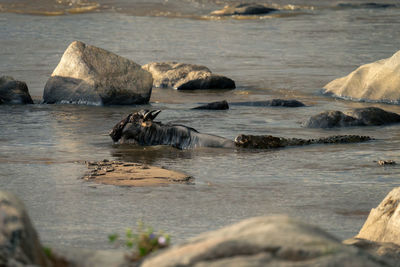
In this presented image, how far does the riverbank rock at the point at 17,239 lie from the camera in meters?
3.54

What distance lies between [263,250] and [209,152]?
274 inches

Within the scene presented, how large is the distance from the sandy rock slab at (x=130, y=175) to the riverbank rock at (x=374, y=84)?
7372 mm

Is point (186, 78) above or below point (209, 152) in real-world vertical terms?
above

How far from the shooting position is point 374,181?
332 inches

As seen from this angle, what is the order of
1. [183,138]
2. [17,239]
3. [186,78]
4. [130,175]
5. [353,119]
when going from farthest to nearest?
1. [186,78]
2. [353,119]
3. [183,138]
4. [130,175]
5. [17,239]

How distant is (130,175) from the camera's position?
28.7 ft

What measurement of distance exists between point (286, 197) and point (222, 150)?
9.18ft

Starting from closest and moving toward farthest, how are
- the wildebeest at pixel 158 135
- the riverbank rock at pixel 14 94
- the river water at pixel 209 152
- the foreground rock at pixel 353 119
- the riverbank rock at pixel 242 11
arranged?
the river water at pixel 209 152 → the wildebeest at pixel 158 135 → the foreground rock at pixel 353 119 → the riverbank rock at pixel 14 94 → the riverbank rock at pixel 242 11

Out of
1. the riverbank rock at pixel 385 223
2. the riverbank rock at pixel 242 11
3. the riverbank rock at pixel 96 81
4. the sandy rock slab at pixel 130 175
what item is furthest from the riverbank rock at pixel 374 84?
the riverbank rock at pixel 242 11

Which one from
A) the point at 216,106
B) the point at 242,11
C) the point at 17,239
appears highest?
the point at 242,11

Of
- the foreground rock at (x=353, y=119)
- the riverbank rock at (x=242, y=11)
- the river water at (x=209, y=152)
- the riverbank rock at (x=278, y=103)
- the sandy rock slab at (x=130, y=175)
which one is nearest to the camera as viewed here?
the river water at (x=209, y=152)

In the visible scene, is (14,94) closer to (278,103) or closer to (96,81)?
(96,81)

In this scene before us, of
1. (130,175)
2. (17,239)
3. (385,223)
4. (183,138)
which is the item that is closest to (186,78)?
(183,138)

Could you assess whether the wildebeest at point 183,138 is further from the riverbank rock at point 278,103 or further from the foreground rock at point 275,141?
the riverbank rock at point 278,103
